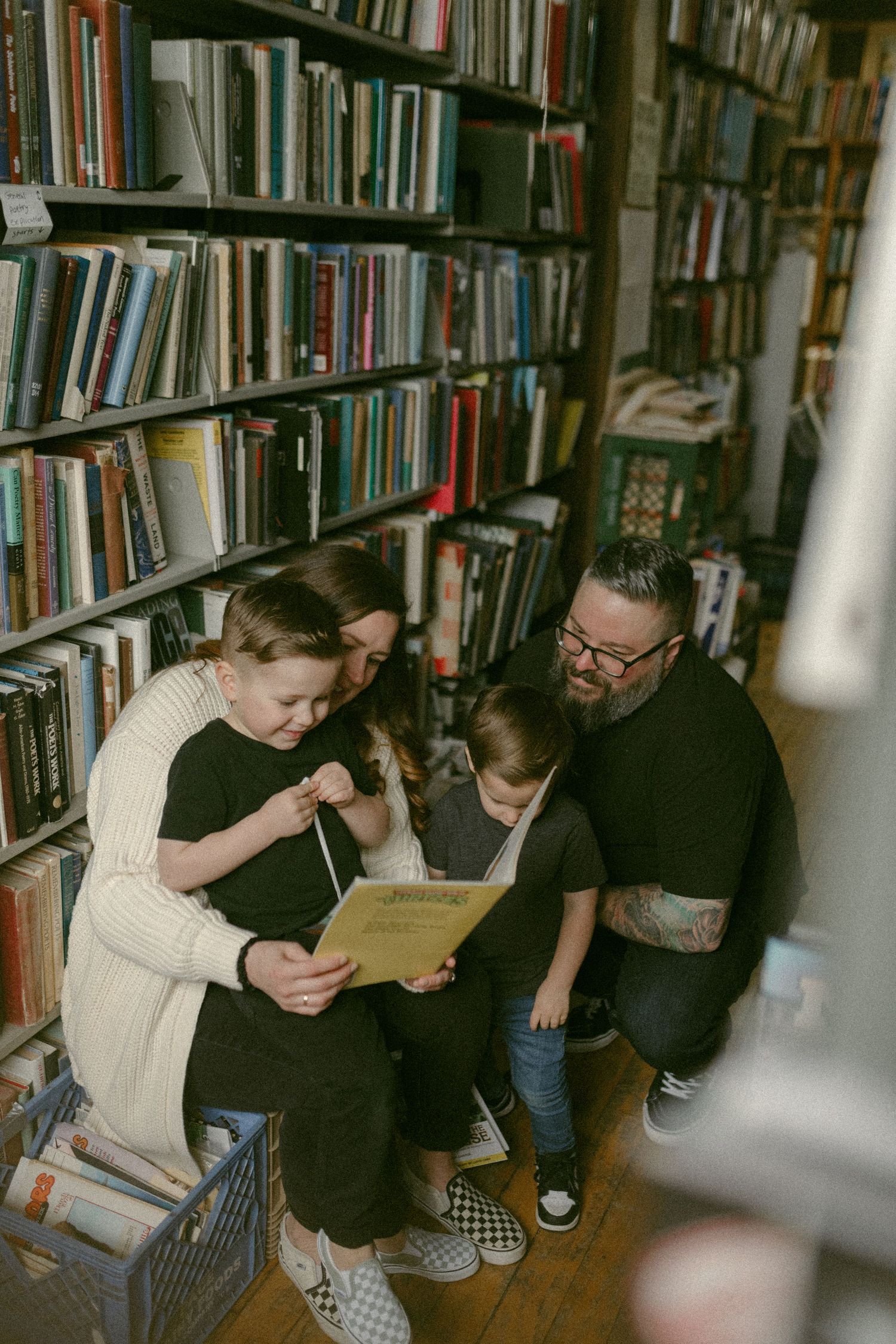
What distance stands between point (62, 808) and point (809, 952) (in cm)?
147

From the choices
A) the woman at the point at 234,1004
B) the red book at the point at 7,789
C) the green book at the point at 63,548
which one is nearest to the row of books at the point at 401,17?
the green book at the point at 63,548

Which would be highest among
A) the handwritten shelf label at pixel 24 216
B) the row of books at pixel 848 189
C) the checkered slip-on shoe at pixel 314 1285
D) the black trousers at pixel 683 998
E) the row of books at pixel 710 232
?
the row of books at pixel 848 189

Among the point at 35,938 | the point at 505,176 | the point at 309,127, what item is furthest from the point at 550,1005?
the point at 505,176

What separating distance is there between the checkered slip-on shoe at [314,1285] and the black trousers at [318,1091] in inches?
4.5

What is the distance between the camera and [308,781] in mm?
1366

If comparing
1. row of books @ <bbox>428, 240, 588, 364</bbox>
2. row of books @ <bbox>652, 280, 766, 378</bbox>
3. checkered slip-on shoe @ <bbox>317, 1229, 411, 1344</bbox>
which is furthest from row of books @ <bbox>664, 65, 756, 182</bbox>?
checkered slip-on shoe @ <bbox>317, 1229, 411, 1344</bbox>

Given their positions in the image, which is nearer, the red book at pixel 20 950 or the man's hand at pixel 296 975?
the man's hand at pixel 296 975

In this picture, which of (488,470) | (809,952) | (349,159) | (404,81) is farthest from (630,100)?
(809,952)

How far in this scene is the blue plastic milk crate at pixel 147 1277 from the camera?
1285 mm

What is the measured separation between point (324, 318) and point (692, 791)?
46.8 inches

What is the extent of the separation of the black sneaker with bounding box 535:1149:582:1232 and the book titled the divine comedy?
580 mm

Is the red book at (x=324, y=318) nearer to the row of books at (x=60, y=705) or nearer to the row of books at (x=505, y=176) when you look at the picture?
the row of books at (x=60, y=705)

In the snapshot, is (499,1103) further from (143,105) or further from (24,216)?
(143,105)

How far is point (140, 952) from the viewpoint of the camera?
1324 millimetres
